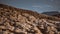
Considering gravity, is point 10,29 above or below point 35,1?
below

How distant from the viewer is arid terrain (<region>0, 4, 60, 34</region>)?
2.52 meters

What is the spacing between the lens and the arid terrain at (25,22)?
2.52 m

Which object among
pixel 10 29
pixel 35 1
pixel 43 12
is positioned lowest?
pixel 10 29

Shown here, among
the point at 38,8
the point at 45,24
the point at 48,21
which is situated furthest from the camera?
the point at 38,8

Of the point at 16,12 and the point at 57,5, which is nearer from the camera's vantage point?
the point at 16,12

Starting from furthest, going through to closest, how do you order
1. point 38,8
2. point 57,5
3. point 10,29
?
1. point 57,5
2. point 38,8
3. point 10,29

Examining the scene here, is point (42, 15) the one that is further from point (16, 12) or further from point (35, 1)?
point (16, 12)

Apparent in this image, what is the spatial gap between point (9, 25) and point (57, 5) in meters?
1.29

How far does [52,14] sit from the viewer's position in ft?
10.8

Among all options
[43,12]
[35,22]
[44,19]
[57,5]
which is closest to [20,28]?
[35,22]

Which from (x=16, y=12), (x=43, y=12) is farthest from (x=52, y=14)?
(x=16, y=12)

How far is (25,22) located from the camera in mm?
2742

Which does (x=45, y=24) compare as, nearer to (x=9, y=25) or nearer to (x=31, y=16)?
(x=31, y=16)

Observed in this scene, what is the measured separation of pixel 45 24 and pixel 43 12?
20.4 inches
